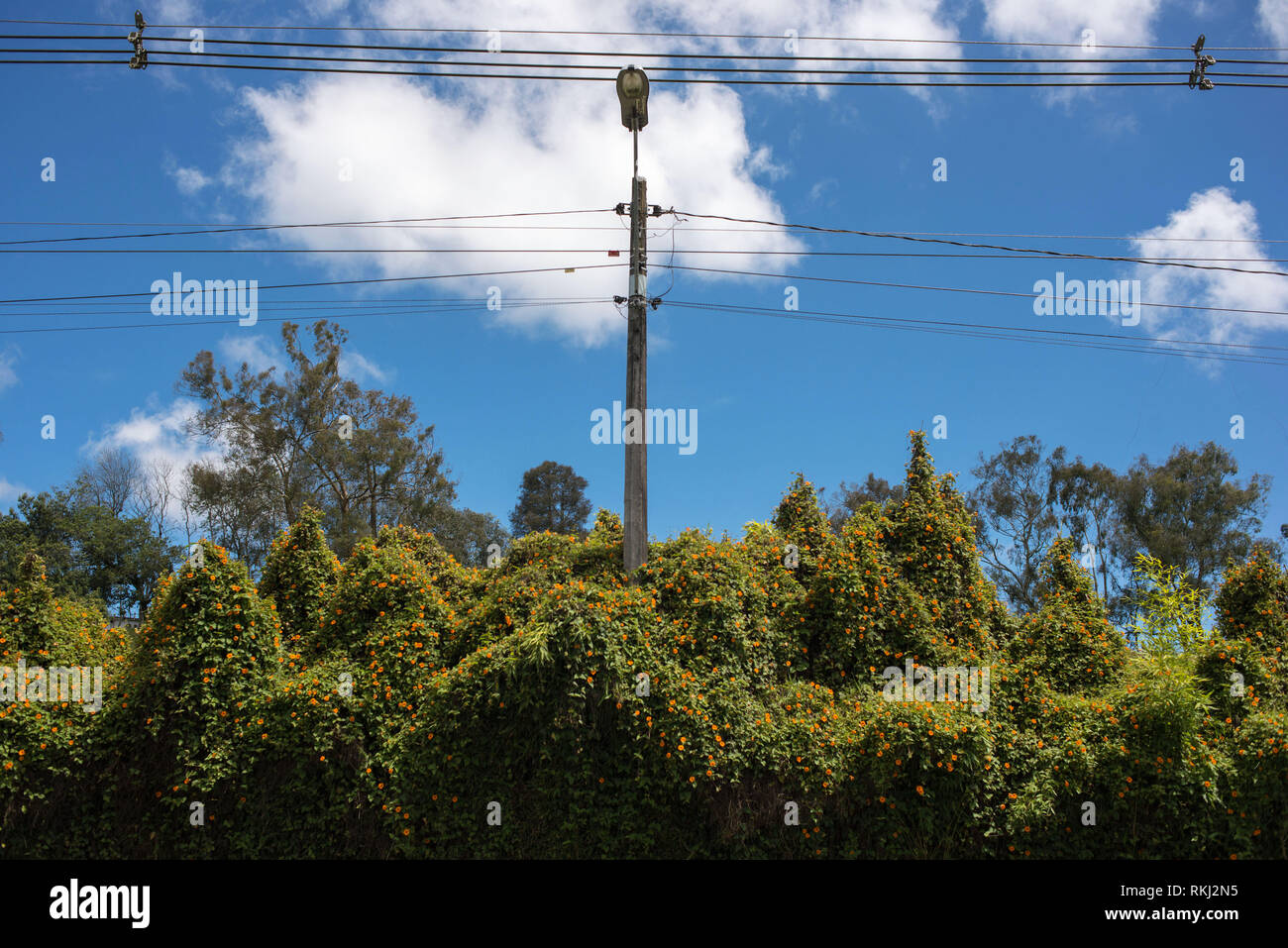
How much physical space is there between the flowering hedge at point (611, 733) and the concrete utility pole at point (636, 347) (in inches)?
19.7

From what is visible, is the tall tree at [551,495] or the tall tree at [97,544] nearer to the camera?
the tall tree at [97,544]

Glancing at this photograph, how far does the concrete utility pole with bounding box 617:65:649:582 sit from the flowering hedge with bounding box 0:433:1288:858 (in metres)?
0.50

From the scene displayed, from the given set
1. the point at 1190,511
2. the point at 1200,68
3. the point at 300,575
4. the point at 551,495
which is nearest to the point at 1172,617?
the point at 1200,68

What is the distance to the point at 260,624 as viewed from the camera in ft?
36.3

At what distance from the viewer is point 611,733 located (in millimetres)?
9859

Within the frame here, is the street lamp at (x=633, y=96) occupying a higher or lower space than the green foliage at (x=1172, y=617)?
higher

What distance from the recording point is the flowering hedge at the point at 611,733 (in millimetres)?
9797

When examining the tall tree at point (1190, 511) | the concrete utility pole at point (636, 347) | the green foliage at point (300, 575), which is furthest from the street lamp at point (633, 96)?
the tall tree at point (1190, 511)

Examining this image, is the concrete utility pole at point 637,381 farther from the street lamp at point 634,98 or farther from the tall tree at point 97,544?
the tall tree at point 97,544

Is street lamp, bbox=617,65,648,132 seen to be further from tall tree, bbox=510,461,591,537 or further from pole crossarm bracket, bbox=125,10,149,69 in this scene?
tall tree, bbox=510,461,591,537

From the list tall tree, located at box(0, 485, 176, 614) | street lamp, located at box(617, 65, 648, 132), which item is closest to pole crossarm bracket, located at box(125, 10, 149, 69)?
street lamp, located at box(617, 65, 648, 132)

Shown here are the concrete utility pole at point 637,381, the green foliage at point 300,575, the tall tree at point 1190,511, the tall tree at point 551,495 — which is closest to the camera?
the concrete utility pole at point 637,381

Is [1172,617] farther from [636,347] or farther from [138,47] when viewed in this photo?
[138,47]

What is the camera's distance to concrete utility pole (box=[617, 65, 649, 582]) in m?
11.3
